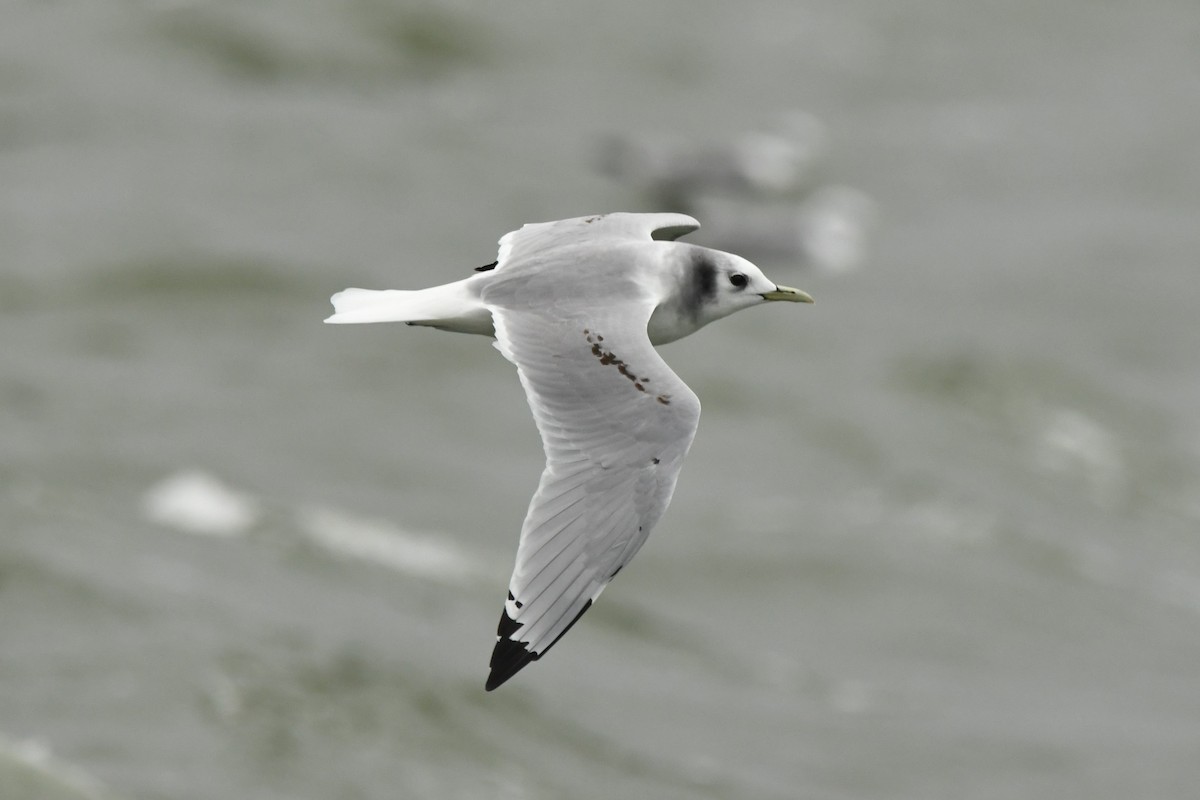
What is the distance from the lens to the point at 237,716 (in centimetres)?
929

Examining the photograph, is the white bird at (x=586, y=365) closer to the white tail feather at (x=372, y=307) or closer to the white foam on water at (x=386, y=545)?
the white tail feather at (x=372, y=307)

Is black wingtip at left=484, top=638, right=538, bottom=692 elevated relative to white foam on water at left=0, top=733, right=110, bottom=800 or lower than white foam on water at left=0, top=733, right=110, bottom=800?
elevated

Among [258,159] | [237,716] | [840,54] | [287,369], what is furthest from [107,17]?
[237,716]

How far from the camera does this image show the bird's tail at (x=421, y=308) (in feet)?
17.5

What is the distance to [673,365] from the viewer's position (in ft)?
44.5

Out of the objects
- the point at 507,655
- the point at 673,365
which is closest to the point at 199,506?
the point at 673,365

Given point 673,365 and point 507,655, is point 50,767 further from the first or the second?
point 673,365

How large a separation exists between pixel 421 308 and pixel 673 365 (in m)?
8.23

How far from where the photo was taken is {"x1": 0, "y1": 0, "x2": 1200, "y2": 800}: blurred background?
10.1 meters

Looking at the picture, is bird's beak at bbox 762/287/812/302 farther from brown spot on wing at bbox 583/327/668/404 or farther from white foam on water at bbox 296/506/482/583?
white foam on water at bbox 296/506/482/583

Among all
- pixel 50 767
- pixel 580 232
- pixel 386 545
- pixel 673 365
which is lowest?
pixel 386 545

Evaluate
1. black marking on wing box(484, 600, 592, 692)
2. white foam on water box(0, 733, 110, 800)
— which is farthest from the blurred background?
black marking on wing box(484, 600, 592, 692)

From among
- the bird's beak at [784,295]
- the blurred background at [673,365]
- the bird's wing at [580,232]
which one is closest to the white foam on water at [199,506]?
the blurred background at [673,365]

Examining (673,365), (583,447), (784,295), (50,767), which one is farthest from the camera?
(673,365)
